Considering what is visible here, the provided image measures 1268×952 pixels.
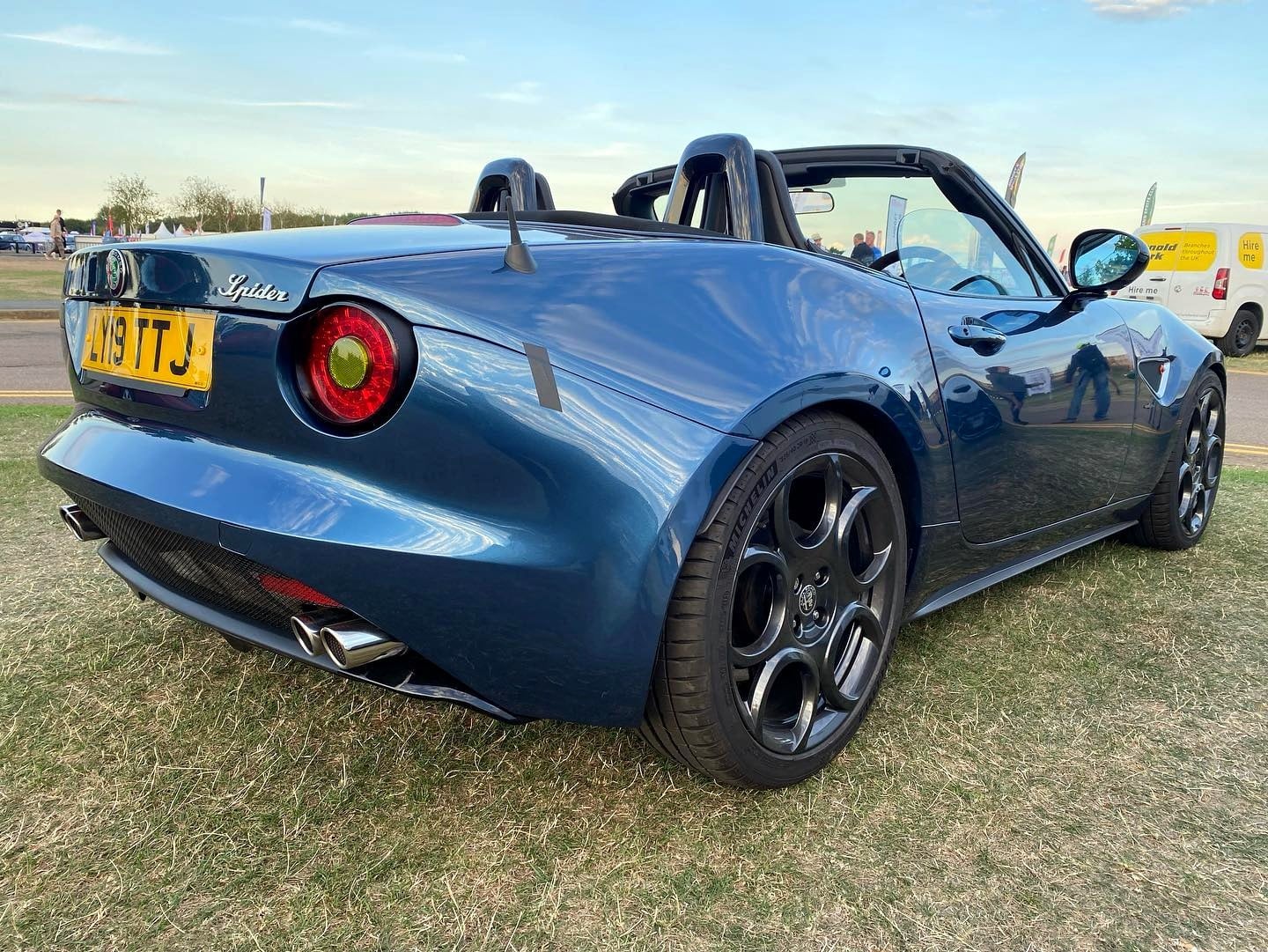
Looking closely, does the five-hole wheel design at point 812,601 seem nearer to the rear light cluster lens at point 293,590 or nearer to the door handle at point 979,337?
the door handle at point 979,337

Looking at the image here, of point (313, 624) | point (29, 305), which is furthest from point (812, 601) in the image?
point (29, 305)

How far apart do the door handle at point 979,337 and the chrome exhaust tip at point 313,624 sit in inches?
60.0

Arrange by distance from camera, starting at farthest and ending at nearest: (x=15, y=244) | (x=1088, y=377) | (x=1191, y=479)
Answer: (x=15, y=244), (x=1191, y=479), (x=1088, y=377)

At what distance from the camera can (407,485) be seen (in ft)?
4.80

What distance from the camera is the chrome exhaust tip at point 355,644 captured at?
A: 4.87ft

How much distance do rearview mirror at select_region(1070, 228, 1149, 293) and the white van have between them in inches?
477

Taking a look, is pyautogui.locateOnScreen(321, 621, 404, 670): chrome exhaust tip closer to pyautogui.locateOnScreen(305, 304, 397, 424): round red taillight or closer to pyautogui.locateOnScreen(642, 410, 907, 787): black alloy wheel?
pyautogui.locateOnScreen(305, 304, 397, 424): round red taillight

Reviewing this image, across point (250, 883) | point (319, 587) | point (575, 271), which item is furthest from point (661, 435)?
point (250, 883)

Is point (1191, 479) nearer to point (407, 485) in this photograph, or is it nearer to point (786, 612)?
point (786, 612)

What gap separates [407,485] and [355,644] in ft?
0.87

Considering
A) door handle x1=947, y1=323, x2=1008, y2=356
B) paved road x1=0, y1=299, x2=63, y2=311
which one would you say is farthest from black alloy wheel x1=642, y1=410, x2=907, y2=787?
paved road x1=0, y1=299, x2=63, y2=311

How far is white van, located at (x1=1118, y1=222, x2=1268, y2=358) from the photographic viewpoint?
13.6 metres

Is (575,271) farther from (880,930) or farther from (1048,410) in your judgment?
(1048,410)

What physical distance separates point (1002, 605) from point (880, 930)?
5.62 ft
